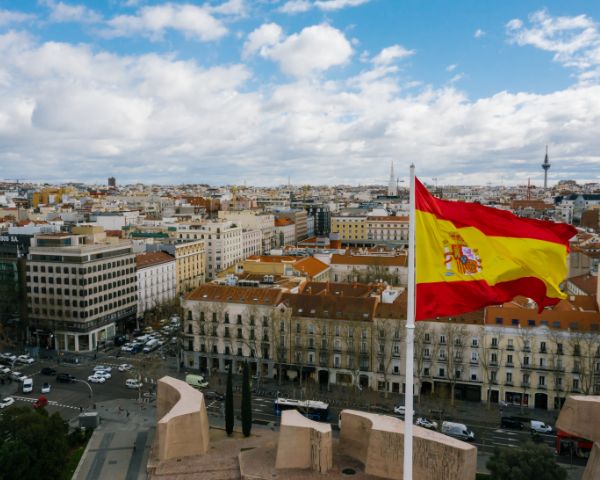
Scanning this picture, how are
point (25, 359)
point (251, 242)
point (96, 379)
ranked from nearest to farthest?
point (96, 379) → point (25, 359) → point (251, 242)

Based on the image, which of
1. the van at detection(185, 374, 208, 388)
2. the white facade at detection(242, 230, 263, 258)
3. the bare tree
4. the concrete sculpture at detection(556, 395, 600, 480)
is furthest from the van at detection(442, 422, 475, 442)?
the white facade at detection(242, 230, 263, 258)

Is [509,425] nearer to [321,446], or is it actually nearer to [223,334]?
[321,446]

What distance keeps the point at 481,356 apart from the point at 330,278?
4746 cm

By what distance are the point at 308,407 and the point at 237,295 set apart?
61.5 ft

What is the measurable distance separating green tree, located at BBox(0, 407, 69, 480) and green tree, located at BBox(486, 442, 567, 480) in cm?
2787

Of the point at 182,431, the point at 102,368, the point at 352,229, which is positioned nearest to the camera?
the point at 182,431

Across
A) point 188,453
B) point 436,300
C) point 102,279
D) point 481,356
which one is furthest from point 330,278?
point 436,300

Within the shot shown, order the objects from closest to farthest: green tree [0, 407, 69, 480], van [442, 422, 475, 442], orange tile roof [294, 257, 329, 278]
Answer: green tree [0, 407, 69, 480] < van [442, 422, 475, 442] < orange tile roof [294, 257, 329, 278]

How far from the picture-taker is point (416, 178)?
16344 millimetres

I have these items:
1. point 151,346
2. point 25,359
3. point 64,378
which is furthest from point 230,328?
point 25,359

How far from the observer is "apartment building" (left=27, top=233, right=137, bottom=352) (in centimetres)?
7581

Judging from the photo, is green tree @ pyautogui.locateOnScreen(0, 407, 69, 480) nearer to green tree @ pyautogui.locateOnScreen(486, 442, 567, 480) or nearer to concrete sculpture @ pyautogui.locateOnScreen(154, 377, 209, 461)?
concrete sculpture @ pyautogui.locateOnScreen(154, 377, 209, 461)

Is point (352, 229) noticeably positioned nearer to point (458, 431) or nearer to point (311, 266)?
point (311, 266)

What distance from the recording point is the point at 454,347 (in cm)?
5725
